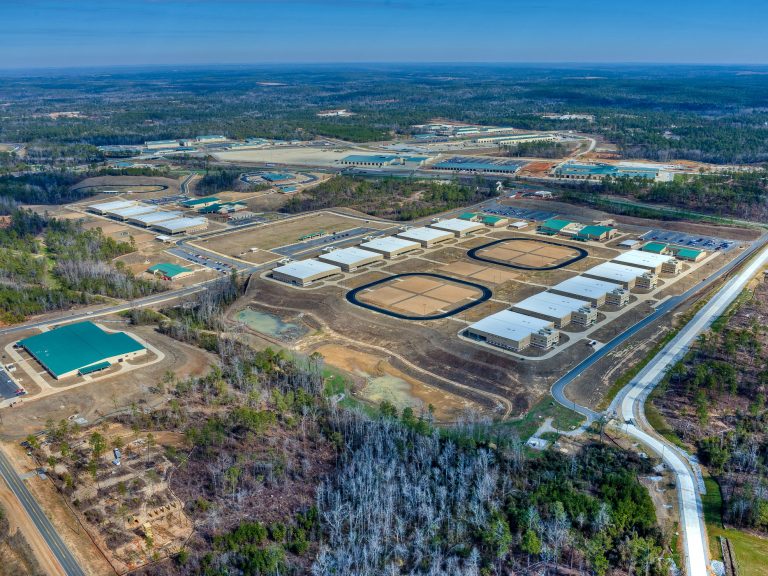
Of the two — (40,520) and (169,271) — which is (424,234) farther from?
(40,520)

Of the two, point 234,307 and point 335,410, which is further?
point 234,307

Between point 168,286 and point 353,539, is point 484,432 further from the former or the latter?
point 168,286

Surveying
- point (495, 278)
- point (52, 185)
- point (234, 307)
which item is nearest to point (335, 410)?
point (234, 307)

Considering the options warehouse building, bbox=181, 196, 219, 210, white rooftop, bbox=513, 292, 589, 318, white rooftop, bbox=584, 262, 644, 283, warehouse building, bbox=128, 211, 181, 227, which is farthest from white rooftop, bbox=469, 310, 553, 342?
warehouse building, bbox=181, 196, 219, 210

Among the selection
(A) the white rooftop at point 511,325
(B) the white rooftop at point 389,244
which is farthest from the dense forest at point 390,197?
(A) the white rooftop at point 511,325

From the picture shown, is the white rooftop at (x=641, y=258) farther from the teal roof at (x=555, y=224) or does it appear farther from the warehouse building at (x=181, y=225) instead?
the warehouse building at (x=181, y=225)

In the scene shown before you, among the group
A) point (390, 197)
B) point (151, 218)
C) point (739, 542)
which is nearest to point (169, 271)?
point (151, 218)

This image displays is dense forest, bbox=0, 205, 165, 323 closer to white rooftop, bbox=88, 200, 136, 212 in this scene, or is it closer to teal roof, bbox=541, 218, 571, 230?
white rooftop, bbox=88, 200, 136, 212
